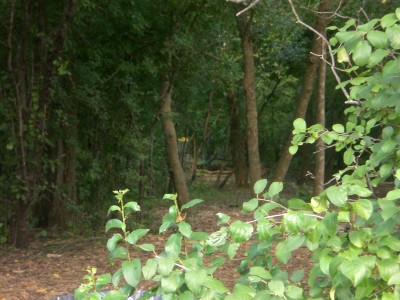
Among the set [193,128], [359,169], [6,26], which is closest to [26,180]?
[6,26]

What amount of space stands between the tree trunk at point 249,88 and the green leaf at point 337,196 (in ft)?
28.6

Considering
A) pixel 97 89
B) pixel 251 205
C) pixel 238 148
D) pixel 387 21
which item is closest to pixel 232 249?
Result: pixel 251 205

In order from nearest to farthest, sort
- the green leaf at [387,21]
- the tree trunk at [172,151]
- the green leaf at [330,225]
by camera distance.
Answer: the green leaf at [330,225] → the green leaf at [387,21] → the tree trunk at [172,151]

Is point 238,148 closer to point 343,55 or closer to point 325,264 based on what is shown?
point 343,55

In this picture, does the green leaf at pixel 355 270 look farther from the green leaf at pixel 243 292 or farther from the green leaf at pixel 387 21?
the green leaf at pixel 387 21

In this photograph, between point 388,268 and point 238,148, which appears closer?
point 388,268

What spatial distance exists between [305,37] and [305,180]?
198 inches

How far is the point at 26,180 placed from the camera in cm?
736

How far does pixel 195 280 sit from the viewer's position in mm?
1635

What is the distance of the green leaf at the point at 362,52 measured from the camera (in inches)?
73.0

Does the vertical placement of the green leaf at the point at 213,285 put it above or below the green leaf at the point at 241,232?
below

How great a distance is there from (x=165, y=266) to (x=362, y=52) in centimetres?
85

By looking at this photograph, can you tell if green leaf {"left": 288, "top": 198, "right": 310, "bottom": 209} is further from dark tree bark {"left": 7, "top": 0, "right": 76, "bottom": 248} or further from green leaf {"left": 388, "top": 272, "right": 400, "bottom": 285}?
dark tree bark {"left": 7, "top": 0, "right": 76, "bottom": 248}

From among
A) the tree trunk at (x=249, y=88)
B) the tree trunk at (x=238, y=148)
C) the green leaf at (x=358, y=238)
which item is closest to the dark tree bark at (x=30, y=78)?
the tree trunk at (x=249, y=88)
